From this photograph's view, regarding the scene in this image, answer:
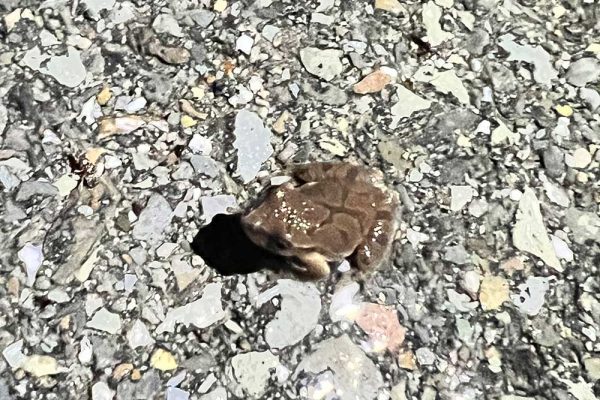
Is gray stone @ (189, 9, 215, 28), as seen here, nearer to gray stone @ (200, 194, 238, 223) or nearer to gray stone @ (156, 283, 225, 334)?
gray stone @ (200, 194, 238, 223)

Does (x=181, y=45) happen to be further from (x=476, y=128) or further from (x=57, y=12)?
(x=476, y=128)

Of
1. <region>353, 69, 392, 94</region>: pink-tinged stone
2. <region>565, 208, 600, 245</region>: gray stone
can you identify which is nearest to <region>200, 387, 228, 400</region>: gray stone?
<region>353, 69, 392, 94</region>: pink-tinged stone

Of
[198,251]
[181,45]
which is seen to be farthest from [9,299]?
[181,45]

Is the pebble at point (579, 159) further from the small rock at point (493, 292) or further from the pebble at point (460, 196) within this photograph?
the small rock at point (493, 292)

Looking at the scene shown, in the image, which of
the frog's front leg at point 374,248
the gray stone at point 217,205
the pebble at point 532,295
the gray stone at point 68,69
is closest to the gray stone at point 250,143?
the gray stone at point 217,205

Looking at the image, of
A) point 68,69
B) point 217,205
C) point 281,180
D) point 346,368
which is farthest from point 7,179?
point 346,368

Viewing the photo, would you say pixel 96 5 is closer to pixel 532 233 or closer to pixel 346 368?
pixel 346 368
